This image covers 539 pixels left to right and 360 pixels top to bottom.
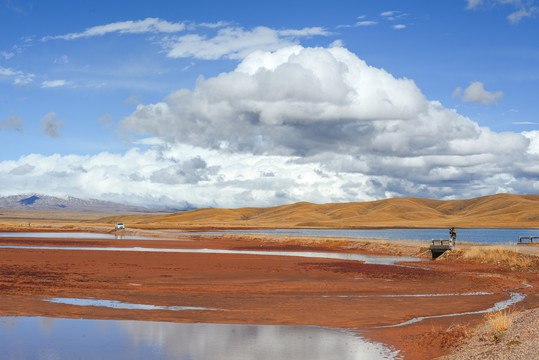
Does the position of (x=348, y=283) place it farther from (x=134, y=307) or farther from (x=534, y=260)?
(x=534, y=260)

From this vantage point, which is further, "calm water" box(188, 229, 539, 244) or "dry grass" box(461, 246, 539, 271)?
"calm water" box(188, 229, 539, 244)

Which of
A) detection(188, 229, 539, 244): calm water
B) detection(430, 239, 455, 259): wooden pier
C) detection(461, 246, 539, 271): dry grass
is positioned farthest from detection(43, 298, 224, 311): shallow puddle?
detection(188, 229, 539, 244): calm water

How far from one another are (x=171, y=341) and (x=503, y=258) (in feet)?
117

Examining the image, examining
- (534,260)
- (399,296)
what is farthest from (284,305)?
(534,260)

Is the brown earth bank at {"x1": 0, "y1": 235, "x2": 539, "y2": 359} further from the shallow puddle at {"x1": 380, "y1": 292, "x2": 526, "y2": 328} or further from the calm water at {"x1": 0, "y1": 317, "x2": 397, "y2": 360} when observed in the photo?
the calm water at {"x1": 0, "y1": 317, "x2": 397, "y2": 360}

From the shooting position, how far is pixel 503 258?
4500 centimetres

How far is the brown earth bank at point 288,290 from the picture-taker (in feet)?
65.4

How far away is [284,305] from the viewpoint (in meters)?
23.5

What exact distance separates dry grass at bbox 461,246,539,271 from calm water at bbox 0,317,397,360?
2864 centimetres

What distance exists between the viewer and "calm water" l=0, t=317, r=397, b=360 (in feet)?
50.0

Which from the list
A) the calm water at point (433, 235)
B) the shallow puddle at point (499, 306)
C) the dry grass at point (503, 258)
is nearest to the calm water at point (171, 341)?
the shallow puddle at point (499, 306)

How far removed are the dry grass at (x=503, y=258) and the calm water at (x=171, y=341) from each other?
28.6 metres

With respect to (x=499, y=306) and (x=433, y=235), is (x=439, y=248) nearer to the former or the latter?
(x=499, y=306)

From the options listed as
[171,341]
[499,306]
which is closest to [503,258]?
[499,306]
